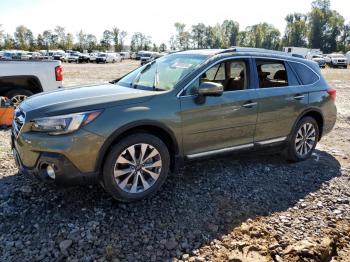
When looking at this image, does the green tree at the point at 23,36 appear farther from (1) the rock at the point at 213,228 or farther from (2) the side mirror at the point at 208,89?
(1) the rock at the point at 213,228

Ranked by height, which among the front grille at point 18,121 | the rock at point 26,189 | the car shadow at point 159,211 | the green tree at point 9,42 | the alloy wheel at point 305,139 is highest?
the green tree at point 9,42

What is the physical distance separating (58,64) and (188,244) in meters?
6.16

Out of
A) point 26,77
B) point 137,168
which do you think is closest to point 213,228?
point 137,168

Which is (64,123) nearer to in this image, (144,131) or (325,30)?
(144,131)

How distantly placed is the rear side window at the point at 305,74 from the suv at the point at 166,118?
2cm

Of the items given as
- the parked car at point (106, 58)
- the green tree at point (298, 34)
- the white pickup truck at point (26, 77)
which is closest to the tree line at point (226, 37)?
the green tree at point (298, 34)

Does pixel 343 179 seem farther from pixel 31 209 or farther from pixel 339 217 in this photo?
pixel 31 209

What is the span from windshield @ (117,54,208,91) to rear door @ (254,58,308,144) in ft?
3.28

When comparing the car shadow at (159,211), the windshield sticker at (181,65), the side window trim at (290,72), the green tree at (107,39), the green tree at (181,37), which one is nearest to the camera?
the car shadow at (159,211)

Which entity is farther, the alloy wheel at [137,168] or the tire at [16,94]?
the tire at [16,94]

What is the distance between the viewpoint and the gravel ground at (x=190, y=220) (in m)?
3.28

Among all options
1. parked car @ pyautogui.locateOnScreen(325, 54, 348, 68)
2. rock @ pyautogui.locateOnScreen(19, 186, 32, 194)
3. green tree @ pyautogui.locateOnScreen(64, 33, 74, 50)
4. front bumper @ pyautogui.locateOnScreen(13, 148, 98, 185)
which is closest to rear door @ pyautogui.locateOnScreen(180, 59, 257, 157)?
front bumper @ pyautogui.locateOnScreen(13, 148, 98, 185)

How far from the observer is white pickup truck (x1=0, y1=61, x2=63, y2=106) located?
7753 millimetres

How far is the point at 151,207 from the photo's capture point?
3.98 m
